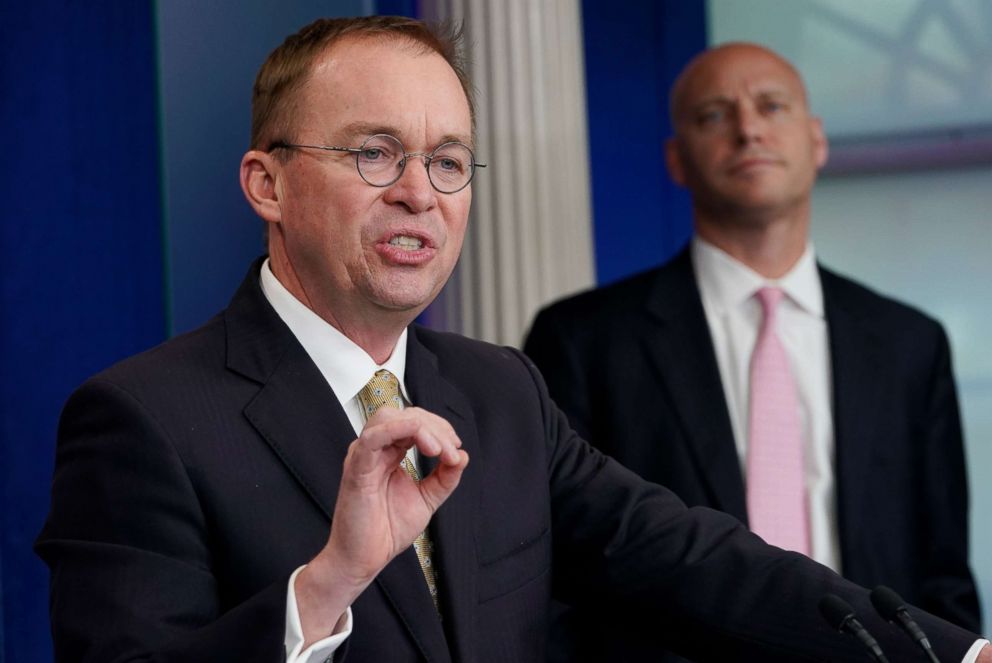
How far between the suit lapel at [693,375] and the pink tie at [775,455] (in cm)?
5

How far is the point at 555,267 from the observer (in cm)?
366

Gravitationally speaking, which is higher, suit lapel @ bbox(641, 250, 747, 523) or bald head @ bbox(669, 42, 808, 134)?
bald head @ bbox(669, 42, 808, 134)

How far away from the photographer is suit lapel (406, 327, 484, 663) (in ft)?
5.75

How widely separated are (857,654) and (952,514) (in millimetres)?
1322

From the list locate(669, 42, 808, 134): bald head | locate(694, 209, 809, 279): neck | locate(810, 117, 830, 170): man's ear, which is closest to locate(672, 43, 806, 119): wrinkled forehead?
locate(669, 42, 808, 134): bald head

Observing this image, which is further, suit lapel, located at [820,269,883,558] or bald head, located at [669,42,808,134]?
bald head, located at [669,42,808,134]

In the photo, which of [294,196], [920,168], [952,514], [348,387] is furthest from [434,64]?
[920,168]

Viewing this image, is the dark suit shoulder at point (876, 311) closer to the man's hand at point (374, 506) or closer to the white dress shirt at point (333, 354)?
the white dress shirt at point (333, 354)

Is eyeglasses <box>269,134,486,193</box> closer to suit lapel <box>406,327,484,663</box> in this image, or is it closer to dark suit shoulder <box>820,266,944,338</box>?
suit lapel <box>406,327,484,663</box>

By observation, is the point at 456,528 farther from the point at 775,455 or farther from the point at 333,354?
the point at 775,455

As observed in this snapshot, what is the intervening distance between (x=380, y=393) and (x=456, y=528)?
0.65ft

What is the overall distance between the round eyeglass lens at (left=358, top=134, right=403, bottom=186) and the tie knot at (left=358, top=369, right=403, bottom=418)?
0.82 ft

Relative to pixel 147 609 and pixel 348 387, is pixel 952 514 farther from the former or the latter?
pixel 147 609

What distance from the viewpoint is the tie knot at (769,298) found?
10.1ft
